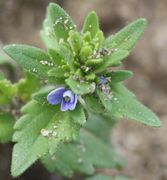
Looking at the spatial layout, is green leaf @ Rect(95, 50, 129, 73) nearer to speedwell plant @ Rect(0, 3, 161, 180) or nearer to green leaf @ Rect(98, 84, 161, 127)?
speedwell plant @ Rect(0, 3, 161, 180)

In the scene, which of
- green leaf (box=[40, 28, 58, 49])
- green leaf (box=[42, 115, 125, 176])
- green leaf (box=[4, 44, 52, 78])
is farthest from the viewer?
green leaf (box=[42, 115, 125, 176])

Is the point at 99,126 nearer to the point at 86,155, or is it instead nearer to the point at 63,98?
the point at 86,155

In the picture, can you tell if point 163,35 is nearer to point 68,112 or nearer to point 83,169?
point 83,169

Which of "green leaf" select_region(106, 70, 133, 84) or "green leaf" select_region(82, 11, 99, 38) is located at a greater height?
"green leaf" select_region(82, 11, 99, 38)

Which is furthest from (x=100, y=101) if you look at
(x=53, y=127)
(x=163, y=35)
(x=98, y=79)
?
(x=163, y=35)

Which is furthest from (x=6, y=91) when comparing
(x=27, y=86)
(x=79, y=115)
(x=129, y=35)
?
(x=129, y=35)

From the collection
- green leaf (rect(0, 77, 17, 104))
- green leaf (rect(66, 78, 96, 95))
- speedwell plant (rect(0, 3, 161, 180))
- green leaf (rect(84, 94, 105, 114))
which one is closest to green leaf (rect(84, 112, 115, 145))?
green leaf (rect(0, 77, 17, 104))

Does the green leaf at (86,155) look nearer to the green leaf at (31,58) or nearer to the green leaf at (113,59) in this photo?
the green leaf at (31,58)
